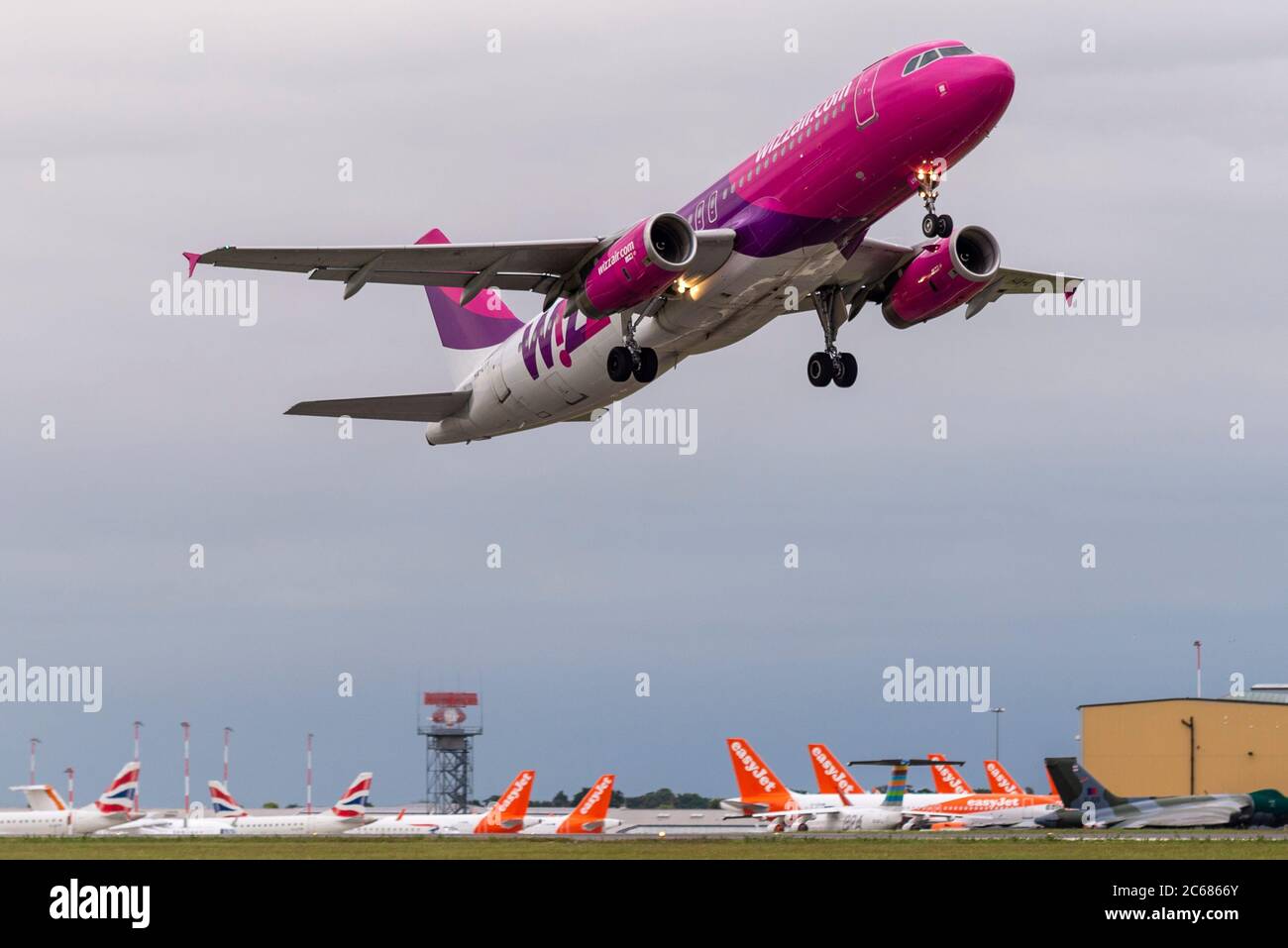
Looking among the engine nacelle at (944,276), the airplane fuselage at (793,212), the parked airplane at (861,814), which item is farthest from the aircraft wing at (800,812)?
the engine nacelle at (944,276)

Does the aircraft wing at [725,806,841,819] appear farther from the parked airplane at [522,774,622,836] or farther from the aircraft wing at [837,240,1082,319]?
the aircraft wing at [837,240,1082,319]

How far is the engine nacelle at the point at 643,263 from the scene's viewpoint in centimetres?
4278

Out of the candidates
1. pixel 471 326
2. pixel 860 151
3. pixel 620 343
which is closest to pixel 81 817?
pixel 471 326

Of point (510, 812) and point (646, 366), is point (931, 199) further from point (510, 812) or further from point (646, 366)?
point (510, 812)

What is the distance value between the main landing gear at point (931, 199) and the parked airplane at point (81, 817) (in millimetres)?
55214

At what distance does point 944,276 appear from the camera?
47188 millimetres

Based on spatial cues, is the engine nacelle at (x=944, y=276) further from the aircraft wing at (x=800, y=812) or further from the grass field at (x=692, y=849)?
the aircraft wing at (x=800, y=812)

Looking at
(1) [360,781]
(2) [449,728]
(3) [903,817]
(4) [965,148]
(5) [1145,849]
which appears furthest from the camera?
(2) [449,728]

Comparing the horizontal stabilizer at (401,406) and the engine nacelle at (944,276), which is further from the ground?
the engine nacelle at (944,276)

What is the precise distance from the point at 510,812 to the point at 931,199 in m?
42.1
